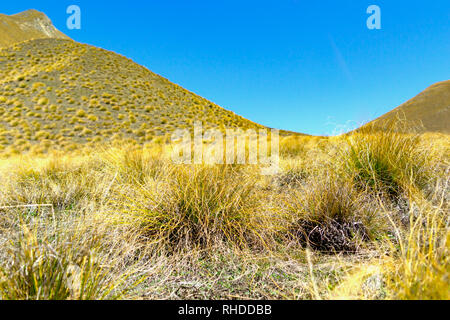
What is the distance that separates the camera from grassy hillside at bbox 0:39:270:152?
1530 cm

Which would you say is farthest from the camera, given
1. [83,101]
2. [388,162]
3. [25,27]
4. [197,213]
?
[25,27]

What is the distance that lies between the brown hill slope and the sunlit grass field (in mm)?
66185

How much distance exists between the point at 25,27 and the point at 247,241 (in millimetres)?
88102

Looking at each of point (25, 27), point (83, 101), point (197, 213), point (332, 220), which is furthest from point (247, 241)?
point (25, 27)

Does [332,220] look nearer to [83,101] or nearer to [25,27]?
[83,101]

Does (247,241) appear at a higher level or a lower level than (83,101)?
lower

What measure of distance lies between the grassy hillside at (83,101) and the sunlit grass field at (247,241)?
14557 mm

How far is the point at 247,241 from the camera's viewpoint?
189 centimetres

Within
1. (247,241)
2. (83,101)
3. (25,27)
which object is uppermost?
(25,27)

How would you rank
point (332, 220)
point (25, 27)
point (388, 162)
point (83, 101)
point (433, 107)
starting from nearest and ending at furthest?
point (332, 220), point (388, 162), point (83, 101), point (433, 107), point (25, 27)

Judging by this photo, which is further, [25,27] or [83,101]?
[25,27]

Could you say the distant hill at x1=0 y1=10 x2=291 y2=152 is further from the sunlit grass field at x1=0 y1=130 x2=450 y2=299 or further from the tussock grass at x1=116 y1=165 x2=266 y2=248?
the sunlit grass field at x1=0 y1=130 x2=450 y2=299
